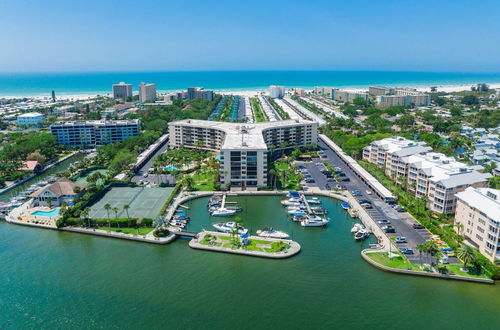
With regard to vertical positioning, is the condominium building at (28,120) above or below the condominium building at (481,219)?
above

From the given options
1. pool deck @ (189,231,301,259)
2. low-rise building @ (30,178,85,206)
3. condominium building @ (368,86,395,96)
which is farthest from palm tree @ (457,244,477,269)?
condominium building @ (368,86,395,96)

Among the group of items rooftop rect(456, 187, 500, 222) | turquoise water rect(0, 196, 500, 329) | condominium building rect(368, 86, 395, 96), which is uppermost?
condominium building rect(368, 86, 395, 96)

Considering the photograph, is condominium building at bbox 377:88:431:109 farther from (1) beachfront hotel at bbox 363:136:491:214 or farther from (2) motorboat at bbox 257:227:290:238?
(2) motorboat at bbox 257:227:290:238

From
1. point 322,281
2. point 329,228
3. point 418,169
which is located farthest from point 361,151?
point 322,281

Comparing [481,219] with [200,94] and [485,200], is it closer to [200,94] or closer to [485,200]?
[485,200]

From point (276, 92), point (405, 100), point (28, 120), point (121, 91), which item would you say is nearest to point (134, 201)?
point (28, 120)

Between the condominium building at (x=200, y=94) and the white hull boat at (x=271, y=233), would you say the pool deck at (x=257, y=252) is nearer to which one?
the white hull boat at (x=271, y=233)

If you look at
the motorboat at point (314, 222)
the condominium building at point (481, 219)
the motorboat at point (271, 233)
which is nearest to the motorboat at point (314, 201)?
the motorboat at point (314, 222)
